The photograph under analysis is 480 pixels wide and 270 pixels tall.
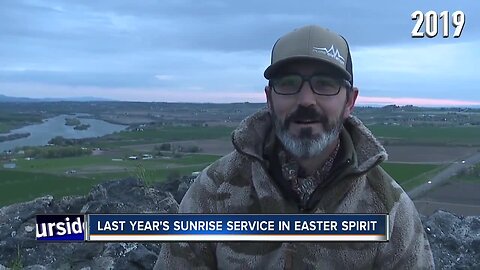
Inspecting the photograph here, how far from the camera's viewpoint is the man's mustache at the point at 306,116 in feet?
9.51

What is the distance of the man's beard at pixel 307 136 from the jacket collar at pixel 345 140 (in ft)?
0.50

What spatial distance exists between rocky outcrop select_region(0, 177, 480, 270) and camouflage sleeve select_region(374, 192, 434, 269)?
3.07 metres

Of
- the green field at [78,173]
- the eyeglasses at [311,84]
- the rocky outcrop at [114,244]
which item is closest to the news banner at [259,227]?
the eyeglasses at [311,84]

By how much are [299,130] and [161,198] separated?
595 centimetres

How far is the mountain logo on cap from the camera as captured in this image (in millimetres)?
2844

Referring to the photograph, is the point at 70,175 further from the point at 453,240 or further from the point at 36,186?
the point at 453,240

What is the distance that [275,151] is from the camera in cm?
313

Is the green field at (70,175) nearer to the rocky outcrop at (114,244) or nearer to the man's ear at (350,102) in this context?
the rocky outcrop at (114,244)

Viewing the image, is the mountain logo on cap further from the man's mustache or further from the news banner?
the news banner

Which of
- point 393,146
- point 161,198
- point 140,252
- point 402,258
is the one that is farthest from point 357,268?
point 393,146

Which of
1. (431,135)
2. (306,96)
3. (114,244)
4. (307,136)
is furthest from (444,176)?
(306,96)

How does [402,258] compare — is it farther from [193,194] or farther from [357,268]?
[193,194]

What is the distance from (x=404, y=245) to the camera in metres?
2.96

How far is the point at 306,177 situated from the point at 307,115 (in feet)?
1.24
